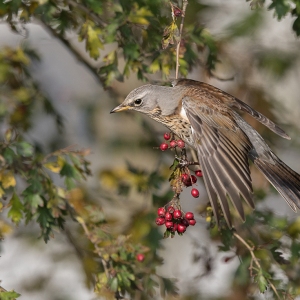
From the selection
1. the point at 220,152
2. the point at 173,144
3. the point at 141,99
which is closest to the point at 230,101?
the point at 141,99

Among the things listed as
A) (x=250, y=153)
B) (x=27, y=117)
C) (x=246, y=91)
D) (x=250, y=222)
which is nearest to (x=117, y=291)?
(x=250, y=222)

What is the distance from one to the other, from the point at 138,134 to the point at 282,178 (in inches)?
111

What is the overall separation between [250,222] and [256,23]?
96.3 inches

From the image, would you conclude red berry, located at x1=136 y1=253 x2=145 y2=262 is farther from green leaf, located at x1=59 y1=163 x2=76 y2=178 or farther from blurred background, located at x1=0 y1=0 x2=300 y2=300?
green leaf, located at x1=59 y1=163 x2=76 y2=178

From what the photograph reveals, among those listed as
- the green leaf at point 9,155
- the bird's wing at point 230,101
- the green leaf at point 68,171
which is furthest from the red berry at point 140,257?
the bird's wing at point 230,101

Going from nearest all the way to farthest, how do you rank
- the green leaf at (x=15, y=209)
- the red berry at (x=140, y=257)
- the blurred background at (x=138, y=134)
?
the green leaf at (x=15, y=209), the red berry at (x=140, y=257), the blurred background at (x=138, y=134)

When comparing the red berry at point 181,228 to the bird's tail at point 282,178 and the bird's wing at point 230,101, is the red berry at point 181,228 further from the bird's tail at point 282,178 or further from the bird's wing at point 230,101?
the bird's wing at point 230,101

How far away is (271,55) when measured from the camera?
5.78m

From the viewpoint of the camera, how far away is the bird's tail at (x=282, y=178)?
3.58m

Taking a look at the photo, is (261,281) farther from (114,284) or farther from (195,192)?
(114,284)

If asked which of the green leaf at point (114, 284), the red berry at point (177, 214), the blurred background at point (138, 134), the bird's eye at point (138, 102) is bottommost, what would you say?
the blurred background at point (138, 134)

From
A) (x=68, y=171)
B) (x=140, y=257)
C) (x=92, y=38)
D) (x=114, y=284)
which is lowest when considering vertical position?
(x=140, y=257)

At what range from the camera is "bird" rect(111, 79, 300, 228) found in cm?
321

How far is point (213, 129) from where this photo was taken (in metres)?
3.49
